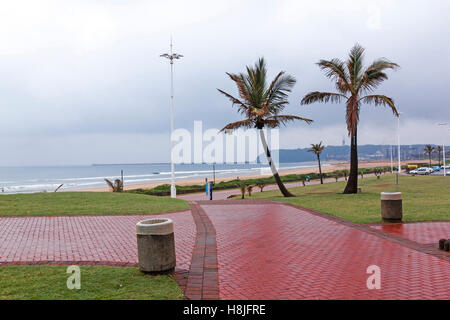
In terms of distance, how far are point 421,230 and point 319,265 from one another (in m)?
4.40

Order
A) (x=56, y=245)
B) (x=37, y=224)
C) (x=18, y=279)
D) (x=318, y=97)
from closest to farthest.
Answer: (x=18, y=279) → (x=56, y=245) → (x=37, y=224) → (x=318, y=97)

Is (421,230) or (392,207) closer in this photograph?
(421,230)

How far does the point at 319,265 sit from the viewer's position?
5754 millimetres

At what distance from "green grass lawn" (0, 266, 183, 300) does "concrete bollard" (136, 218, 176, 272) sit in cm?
16

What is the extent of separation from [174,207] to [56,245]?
6302 millimetres

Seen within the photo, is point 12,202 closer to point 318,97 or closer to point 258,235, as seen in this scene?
point 258,235

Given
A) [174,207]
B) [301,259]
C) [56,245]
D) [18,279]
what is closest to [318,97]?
[174,207]

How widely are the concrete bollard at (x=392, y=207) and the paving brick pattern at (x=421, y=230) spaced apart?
0.85 feet

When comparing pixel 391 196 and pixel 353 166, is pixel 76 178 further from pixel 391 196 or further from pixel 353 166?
pixel 391 196

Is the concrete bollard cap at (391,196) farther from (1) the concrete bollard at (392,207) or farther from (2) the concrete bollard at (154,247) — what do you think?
(2) the concrete bollard at (154,247)

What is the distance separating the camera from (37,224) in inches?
390

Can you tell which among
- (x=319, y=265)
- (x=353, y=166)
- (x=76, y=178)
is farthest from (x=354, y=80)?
(x=76, y=178)

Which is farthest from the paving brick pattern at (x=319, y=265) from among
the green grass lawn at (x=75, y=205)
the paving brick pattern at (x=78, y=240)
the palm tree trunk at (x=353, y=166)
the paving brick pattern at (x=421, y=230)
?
the palm tree trunk at (x=353, y=166)

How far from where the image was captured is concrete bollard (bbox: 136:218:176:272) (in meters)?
5.16
